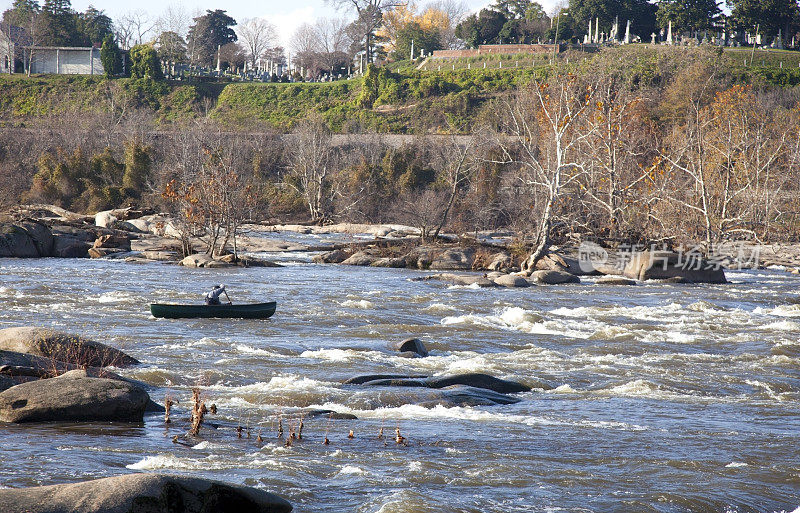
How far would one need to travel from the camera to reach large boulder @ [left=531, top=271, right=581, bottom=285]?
1182 inches

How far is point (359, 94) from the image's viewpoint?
88562mm

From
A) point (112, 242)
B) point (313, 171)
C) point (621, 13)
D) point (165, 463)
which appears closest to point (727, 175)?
point (112, 242)

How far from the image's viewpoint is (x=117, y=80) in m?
92.4

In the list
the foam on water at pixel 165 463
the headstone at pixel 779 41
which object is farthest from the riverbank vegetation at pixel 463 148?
the foam on water at pixel 165 463

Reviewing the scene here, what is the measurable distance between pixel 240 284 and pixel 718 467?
2010 centimetres

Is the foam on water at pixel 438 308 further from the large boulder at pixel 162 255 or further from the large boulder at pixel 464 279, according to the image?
the large boulder at pixel 162 255

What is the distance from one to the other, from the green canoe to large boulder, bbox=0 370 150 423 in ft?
28.8

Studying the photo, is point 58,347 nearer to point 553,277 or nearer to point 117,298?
point 117,298

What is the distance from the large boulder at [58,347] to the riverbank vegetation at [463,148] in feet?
64.4

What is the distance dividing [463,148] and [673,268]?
31639 mm

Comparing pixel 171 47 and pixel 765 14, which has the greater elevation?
pixel 765 14

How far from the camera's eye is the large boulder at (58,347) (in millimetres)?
13680

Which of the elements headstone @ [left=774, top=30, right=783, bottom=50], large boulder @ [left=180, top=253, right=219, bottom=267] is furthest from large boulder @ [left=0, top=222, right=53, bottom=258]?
headstone @ [left=774, top=30, right=783, bottom=50]

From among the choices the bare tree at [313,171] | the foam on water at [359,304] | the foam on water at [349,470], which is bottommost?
the foam on water at [359,304]
